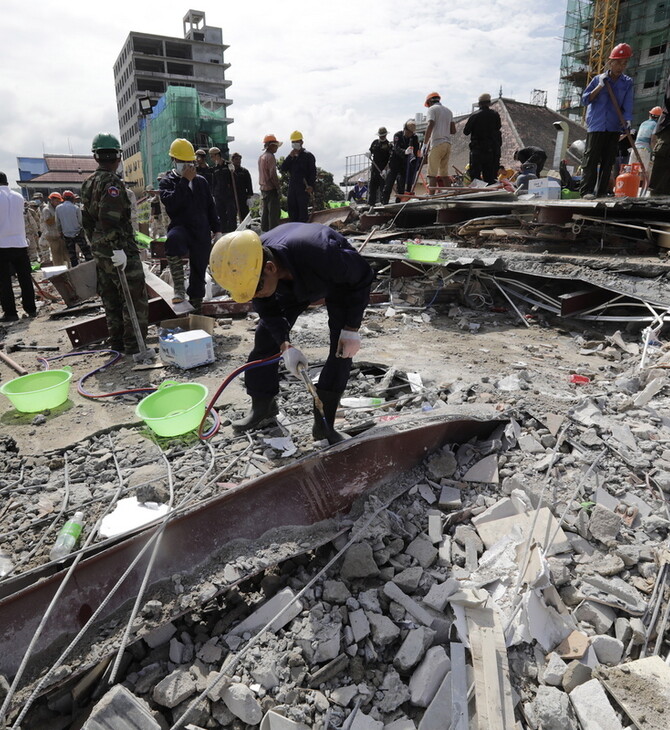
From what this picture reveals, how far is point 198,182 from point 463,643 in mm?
5189

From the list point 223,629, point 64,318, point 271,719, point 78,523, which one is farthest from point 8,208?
point 271,719

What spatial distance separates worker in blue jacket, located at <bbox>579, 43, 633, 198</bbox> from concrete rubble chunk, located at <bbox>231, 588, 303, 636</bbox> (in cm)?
655

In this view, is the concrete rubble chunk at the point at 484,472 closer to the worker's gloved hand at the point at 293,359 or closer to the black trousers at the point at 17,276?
the worker's gloved hand at the point at 293,359

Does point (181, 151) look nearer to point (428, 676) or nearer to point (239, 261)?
point (239, 261)

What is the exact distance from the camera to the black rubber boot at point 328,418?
296 cm

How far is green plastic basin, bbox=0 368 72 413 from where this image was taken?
11.4 feet

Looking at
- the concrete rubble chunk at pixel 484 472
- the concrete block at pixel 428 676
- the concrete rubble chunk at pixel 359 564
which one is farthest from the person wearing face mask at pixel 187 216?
the concrete block at pixel 428 676

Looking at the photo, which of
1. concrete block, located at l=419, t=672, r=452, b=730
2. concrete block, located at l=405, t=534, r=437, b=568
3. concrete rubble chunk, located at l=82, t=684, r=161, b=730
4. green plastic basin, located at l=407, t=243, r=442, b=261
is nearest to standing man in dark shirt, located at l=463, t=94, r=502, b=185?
green plastic basin, located at l=407, t=243, r=442, b=261

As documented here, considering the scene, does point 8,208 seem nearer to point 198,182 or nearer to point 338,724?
point 198,182

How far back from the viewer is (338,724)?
175cm

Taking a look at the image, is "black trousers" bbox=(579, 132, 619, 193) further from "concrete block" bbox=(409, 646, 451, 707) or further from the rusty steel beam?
"concrete block" bbox=(409, 646, 451, 707)

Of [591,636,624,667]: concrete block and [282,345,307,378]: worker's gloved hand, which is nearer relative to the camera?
[591,636,624,667]: concrete block

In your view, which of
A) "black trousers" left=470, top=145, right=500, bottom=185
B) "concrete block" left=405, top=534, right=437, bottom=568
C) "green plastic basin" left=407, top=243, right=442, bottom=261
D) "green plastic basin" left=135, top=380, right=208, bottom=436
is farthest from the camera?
"black trousers" left=470, top=145, right=500, bottom=185

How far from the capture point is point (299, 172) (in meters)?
8.48
